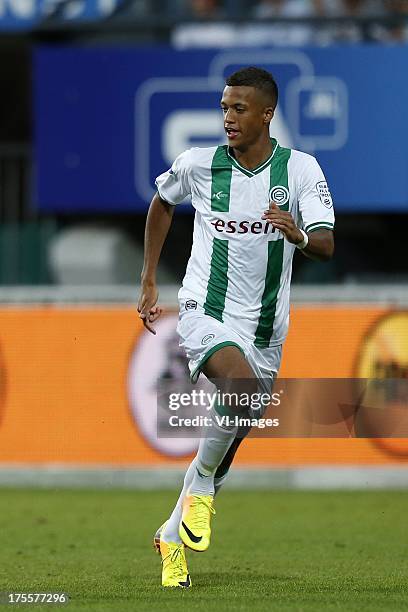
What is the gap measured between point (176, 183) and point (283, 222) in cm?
93

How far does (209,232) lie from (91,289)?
7.09 metres

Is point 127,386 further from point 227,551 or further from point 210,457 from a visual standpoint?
point 210,457

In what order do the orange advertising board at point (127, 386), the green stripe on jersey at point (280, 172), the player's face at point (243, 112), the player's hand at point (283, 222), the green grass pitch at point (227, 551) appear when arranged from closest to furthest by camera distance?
the player's hand at point (283, 222)
the green grass pitch at point (227, 551)
the player's face at point (243, 112)
the green stripe on jersey at point (280, 172)
the orange advertising board at point (127, 386)

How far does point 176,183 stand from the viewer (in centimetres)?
670

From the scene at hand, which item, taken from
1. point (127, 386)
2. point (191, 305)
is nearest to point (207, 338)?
point (191, 305)

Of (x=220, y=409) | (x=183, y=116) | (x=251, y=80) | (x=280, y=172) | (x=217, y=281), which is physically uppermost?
(x=251, y=80)

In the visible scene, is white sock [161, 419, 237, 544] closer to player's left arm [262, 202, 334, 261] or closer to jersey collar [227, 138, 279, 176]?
player's left arm [262, 202, 334, 261]

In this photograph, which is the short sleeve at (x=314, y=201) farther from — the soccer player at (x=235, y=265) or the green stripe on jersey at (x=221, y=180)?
the green stripe on jersey at (x=221, y=180)

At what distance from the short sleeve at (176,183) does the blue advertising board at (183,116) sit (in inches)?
331

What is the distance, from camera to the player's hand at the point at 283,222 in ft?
19.3

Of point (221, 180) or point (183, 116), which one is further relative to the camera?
point (183, 116)

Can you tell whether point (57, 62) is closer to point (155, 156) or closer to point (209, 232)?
point (155, 156)

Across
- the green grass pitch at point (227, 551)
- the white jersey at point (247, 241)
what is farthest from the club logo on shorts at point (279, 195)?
the green grass pitch at point (227, 551)

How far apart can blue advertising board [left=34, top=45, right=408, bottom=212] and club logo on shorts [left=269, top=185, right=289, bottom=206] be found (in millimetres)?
8654
